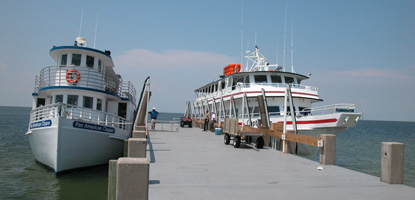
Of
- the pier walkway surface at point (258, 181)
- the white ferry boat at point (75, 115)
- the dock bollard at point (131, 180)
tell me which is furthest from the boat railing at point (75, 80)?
the dock bollard at point (131, 180)

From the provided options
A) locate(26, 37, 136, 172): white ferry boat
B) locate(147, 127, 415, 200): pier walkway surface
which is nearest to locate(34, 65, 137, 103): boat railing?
locate(26, 37, 136, 172): white ferry boat

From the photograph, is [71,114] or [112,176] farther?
[71,114]

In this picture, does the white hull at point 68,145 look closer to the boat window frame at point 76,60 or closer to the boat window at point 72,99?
the boat window at point 72,99

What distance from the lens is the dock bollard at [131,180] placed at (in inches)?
167

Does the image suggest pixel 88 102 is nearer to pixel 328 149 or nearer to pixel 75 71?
pixel 75 71

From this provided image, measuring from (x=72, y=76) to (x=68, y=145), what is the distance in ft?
14.7

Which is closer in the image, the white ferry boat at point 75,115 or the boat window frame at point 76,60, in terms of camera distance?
the white ferry boat at point 75,115

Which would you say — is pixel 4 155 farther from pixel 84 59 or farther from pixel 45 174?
pixel 84 59

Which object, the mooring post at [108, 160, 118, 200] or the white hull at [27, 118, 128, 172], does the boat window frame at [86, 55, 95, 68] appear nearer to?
the white hull at [27, 118, 128, 172]

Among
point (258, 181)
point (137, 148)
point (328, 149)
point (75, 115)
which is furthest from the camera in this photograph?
point (75, 115)

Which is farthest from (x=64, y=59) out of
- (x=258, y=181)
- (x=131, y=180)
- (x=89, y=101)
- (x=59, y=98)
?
(x=131, y=180)

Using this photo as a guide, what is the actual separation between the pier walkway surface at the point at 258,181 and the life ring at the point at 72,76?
736cm

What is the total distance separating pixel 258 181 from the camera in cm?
720

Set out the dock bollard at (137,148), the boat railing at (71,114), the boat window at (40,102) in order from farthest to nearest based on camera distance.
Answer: the boat window at (40,102)
the boat railing at (71,114)
the dock bollard at (137,148)
